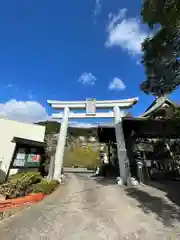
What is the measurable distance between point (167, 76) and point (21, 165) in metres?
11.1

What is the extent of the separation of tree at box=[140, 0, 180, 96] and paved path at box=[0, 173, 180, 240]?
4.92m

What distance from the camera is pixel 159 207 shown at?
682cm

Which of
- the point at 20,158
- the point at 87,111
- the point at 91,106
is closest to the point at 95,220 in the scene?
the point at 20,158

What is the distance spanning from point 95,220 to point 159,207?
8.85 ft

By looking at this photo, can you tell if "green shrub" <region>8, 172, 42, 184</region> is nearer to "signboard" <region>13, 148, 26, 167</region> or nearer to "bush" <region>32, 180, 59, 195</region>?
"bush" <region>32, 180, 59, 195</region>

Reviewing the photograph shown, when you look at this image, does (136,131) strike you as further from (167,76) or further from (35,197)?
(35,197)

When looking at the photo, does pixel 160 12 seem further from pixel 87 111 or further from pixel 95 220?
pixel 87 111

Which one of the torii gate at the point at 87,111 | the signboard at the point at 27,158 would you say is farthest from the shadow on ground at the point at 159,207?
the signboard at the point at 27,158

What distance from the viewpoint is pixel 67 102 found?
600 inches

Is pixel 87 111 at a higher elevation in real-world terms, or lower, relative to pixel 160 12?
higher

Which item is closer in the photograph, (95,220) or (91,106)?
(95,220)

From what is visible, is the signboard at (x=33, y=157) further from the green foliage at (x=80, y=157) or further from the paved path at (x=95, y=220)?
the green foliage at (x=80, y=157)

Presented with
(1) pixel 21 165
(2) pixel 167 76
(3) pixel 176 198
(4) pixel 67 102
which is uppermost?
(4) pixel 67 102

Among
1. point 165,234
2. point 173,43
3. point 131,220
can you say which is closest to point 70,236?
point 131,220
